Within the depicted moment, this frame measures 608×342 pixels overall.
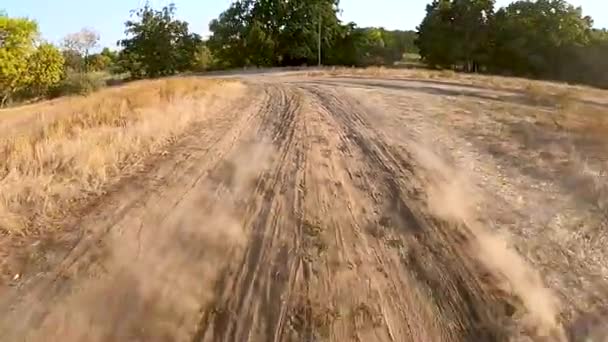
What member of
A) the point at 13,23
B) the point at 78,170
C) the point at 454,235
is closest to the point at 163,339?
the point at 454,235

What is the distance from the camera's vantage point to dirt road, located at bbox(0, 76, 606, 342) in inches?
158

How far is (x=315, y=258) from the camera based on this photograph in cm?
493

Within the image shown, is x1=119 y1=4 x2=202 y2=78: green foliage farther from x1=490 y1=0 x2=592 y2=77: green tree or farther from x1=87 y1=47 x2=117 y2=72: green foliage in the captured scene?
x1=490 y1=0 x2=592 y2=77: green tree

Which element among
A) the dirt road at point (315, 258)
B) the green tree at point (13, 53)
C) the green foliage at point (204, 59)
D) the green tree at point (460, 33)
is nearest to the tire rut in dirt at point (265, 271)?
the dirt road at point (315, 258)

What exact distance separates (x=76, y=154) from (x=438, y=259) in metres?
5.38

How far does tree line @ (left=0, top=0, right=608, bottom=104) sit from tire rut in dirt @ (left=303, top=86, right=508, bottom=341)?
37.0 metres

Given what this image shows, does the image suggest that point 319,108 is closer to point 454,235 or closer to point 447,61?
point 454,235

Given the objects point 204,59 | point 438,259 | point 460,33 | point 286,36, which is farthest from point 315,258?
point 204,59

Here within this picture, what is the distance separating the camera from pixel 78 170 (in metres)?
7.29

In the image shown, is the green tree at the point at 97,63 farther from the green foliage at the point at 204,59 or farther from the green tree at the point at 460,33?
the green tree at the point at 460,33

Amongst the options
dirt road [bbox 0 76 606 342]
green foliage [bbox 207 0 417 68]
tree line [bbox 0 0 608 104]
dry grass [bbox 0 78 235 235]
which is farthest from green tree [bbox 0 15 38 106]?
dirt road [bbox 0 76 606 342]

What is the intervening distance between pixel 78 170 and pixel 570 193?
20.3 feet

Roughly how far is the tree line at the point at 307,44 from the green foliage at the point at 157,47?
99 millimetres

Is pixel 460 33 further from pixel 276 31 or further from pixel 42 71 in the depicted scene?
pixel 42 71
